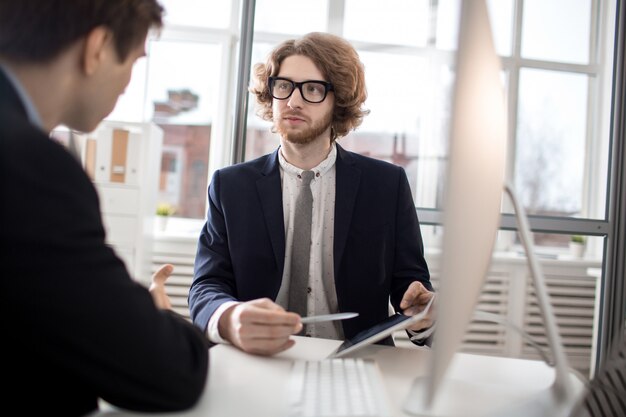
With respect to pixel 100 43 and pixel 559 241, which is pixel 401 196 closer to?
pixel 100 43

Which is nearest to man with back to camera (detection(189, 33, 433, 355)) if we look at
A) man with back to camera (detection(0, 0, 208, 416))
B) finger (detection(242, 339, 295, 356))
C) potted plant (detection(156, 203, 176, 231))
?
finger (detection(242, 339, 295, 356))

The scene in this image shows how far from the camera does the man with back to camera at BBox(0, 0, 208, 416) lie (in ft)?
1.87

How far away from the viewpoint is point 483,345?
3.39 metres

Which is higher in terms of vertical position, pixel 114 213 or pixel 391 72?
pixel 391 72

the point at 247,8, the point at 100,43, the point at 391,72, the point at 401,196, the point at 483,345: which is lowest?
the point at 483,345

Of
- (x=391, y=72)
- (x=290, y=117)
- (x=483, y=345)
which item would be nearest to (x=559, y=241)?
(x=483, y=345)

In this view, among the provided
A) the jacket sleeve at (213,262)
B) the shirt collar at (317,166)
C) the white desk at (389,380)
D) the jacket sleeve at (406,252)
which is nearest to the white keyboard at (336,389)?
the white desk at (389,380)

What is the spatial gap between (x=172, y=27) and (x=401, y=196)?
111 inches

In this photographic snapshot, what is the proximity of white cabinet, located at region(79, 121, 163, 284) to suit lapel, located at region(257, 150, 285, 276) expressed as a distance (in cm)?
202

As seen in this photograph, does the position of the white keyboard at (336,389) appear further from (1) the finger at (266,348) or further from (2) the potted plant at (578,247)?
(2) the potted plant at (578,247)

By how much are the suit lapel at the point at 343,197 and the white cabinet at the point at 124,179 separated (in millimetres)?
2111

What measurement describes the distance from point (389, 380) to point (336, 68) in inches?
43.7

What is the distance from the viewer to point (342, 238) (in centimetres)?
157

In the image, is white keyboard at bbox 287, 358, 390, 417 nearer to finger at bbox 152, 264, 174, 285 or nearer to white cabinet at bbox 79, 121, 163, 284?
finger at bbox 152, 264, 174, 285
